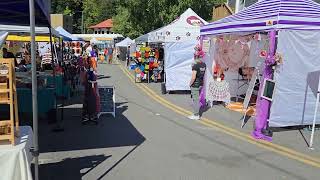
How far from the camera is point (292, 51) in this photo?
9.83m

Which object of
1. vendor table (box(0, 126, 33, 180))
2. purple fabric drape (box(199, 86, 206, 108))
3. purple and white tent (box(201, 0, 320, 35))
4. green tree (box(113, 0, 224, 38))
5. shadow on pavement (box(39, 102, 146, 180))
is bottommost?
shadow on pavement (box(39, 102, 146, 180))

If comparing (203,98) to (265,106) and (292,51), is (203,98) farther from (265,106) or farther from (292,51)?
(292,51)

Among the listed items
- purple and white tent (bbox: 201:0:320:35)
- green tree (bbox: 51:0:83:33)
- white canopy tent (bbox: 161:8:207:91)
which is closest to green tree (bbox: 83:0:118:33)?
green tree (bbox: 51:0:83:33)

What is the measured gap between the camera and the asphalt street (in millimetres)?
6727

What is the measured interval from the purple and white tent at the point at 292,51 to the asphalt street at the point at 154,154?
167 centimetres

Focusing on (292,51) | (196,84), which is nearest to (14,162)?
(292,51)

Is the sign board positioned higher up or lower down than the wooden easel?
→ lower down

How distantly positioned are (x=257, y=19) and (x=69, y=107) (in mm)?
6430

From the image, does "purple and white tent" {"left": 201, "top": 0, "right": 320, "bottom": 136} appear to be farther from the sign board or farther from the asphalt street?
the sign board

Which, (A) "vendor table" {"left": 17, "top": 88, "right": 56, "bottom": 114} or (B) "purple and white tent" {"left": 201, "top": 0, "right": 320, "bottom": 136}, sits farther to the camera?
(A) "vendor table" {"left": 17, "top": 88, "right": 56, "bottom": 114}

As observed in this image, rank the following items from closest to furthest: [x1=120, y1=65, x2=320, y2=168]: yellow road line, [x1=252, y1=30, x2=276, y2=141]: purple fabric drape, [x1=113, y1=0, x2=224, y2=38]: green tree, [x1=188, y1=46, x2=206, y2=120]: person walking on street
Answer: [x1=120, y1=65, x2=320, y2=168]: yellow road line
[x1=252, y1=30, x2=276, y2=141]: purple fabric drape
[x1=188, y1=46, x2=206, y2=120]: person walking on street
[x1=113, y1=0, x2=224, y2=38]: green tree

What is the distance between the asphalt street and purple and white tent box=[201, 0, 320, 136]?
167 centimetres

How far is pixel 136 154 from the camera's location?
7832mm

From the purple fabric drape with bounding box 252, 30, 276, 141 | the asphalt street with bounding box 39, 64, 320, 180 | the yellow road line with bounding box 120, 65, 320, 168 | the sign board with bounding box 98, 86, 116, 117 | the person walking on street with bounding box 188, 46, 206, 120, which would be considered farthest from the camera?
the person walking on street with bounding box 188, 46, 206, 120
